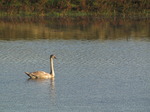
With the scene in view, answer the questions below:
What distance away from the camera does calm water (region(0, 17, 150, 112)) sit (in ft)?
58.1

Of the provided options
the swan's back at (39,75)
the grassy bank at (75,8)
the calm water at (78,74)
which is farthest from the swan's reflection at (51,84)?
the grassy bank at (75,8)

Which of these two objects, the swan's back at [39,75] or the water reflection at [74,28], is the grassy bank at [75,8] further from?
the swan's back at [39,75]

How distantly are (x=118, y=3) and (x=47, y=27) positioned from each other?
Answer: 13.1 m

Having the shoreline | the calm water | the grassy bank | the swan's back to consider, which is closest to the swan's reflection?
the calm water

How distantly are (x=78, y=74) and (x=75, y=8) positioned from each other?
31.1 metres

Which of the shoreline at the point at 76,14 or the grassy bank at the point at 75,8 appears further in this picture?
the grassy bank at the point at 75,8

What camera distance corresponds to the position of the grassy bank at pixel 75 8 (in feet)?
172

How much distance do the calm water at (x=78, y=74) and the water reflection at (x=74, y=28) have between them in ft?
1.08

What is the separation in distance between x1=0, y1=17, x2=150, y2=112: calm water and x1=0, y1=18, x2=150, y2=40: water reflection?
0.33 m

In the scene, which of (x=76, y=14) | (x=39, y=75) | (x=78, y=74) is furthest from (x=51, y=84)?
(x=76, y=14)

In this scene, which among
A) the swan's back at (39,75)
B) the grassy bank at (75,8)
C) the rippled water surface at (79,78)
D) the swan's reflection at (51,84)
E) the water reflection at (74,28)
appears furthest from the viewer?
the grassy bank at (75,8)

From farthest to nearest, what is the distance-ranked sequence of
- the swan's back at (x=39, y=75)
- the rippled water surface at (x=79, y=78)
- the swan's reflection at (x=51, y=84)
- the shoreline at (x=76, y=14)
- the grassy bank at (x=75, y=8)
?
1. the grassy bank at (x=75, y=8)
2. the shoreline at (x=76, y=14)
3. the swan's back at (x=39, y=75)
4. the swan's reflection at (x=51, y=84)
5. the rippled water surface at (x=79, y=78)

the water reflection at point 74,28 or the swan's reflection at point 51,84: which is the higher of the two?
the swan's reflection at point 51,84

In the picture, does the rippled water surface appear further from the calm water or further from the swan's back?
the swan's back
